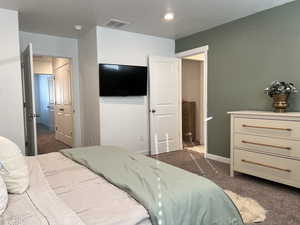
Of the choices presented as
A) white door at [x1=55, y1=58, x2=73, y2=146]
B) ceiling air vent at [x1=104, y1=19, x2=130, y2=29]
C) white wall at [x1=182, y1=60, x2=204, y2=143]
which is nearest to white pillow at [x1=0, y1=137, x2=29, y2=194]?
ceiling air vent at [x1=104, y1=19, x2=130, y2=29]

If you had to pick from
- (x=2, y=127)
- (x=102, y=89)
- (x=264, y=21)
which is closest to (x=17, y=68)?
(x=2, y=127)

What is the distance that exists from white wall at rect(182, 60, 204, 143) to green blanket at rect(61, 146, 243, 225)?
4235 mm

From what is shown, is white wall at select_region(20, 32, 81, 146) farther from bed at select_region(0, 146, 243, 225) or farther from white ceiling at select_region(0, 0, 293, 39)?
bed at select_region(0, 146, 243, 225)

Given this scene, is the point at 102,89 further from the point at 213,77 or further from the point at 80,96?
the point at 213,77

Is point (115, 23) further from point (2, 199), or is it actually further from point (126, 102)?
point (2, 199)

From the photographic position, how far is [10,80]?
3145 mm

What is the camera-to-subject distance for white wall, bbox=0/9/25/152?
122 inches

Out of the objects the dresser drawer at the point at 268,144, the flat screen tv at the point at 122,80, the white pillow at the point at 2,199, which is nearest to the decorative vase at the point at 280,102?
the dresser drawer at the point at 268,144

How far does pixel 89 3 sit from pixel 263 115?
2.73 meters

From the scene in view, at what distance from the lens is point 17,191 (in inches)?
50.8

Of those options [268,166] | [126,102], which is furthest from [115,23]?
[268,166]

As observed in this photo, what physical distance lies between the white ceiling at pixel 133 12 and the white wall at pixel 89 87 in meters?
0.33

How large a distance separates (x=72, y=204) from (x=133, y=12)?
288cm

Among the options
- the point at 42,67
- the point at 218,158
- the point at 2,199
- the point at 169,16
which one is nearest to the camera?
the point at 2,199
